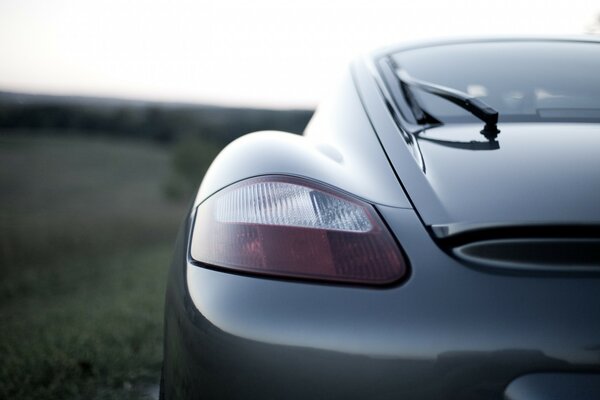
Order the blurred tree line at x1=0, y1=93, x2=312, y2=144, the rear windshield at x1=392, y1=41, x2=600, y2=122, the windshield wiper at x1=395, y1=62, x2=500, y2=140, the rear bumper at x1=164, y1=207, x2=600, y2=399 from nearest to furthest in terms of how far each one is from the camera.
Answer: the rear bumper at x1=164, y1=207, x2=600, y2=399
the windshield wiper at x1=395, y1=62, x2=500, y2=140
the rear windshield at x1=392, y1=41, x2=600, y2=122
the blurred tree line at x1=0, y1=93, x2=312, y2=144

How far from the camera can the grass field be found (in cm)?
258

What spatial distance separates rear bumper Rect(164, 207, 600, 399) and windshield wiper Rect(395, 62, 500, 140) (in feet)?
1.80

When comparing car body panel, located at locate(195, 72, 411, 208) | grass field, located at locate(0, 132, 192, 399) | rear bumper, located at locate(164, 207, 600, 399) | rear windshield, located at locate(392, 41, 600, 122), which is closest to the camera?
rear bumper, located at locate(164, 207, 600, 399)

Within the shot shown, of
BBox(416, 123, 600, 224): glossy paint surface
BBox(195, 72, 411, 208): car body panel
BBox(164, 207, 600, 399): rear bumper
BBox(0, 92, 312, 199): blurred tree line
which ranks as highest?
BBox(416, 123, 600, 224): glossy paint surface

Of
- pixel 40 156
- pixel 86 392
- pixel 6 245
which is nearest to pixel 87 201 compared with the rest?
pixel 40 156

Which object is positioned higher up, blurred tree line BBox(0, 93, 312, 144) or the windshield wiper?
the windshield wiper

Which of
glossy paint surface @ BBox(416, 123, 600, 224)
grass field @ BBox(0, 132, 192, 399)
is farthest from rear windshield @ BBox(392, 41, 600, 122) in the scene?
grass field @ BBox(0, 132, 192, 399)

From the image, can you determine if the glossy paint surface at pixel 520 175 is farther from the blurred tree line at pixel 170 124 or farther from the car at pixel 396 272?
the blurred tree line at pixel 170 124

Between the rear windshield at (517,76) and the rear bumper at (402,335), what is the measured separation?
2.44 ft

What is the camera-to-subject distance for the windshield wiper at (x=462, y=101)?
141 cm

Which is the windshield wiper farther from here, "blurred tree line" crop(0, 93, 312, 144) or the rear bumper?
"blurred tree line" crop(0, 93, 312, 144)

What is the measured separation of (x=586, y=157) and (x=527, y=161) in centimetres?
13

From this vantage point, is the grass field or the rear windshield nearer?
the rear windshield

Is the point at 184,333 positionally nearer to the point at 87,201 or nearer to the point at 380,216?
the point at 380,216
